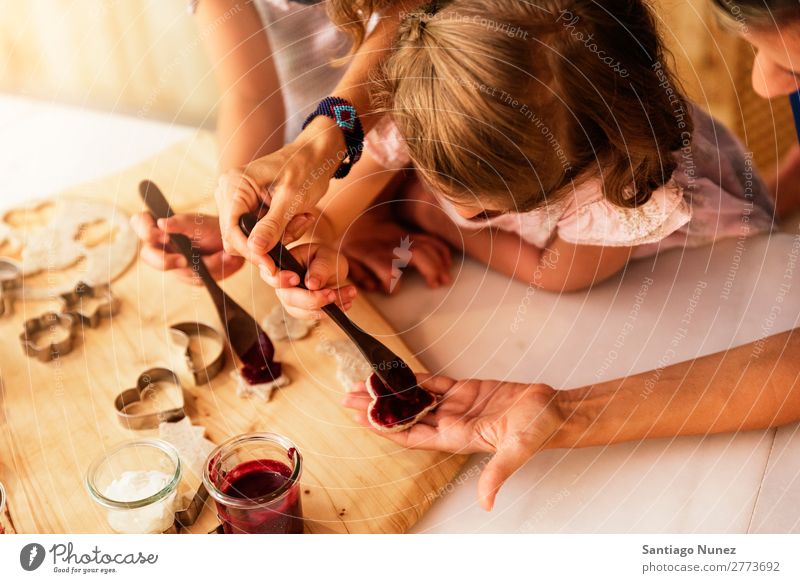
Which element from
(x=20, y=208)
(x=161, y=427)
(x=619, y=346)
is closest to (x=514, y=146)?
(x=619, y=346)

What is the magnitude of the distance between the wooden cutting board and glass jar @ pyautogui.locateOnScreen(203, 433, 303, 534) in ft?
0.10

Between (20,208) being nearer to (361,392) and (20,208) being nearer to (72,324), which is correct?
(72,324)

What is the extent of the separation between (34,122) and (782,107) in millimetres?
548

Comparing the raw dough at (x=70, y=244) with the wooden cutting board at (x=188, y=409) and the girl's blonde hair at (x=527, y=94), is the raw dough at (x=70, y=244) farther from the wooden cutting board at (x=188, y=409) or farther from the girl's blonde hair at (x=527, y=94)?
the girl's blonde hair at (x=527, y=94)

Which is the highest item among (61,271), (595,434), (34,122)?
(34,122)

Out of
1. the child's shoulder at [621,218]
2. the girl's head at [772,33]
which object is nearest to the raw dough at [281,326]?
the child's shoulder at [621,218]

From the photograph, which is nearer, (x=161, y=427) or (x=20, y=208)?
(x=161, y=427)

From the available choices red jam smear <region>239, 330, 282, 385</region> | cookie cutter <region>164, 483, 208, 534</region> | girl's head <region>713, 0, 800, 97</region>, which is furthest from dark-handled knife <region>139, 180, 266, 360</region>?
girl's head <region>713, 0, 800, 97</region>

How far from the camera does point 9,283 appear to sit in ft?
2.02

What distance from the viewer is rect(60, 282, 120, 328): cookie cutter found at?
603mm

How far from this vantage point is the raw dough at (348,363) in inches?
21.8

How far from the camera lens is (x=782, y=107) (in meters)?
0.57

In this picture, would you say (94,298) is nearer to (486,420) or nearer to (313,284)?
(313,284)
